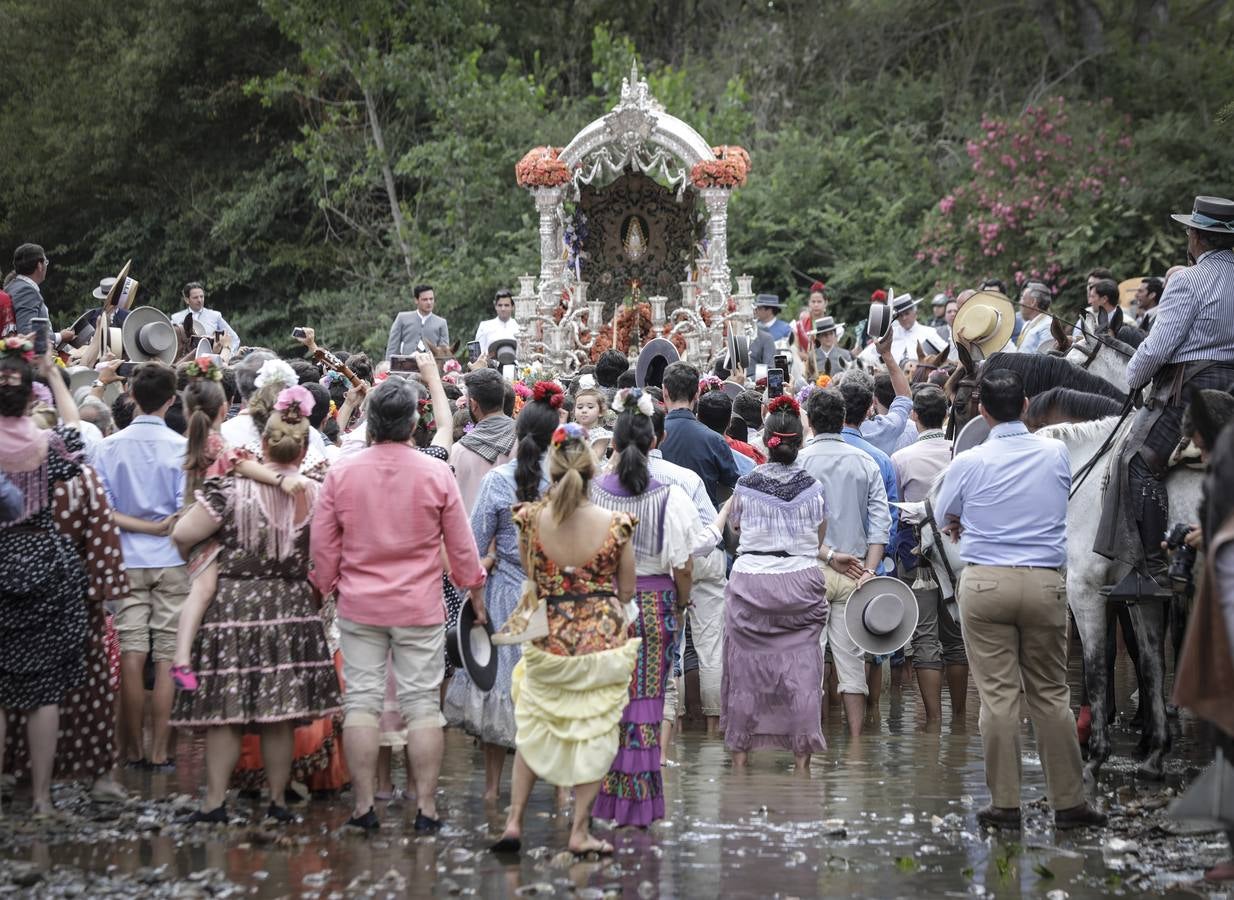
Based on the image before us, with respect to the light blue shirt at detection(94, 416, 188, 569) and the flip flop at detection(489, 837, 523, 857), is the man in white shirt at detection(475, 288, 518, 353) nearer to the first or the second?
the light blue shirt at detection(94, 416, 188, 569)

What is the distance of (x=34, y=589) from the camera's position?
748cm

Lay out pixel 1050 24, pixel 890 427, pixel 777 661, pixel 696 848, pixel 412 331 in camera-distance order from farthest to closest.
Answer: pixel 1050 24 → pixel 412 331 → pixel 890 427 → pixel 777 661 → pixel 696 848

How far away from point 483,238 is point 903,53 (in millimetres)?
8772

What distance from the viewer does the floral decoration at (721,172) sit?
841 inches

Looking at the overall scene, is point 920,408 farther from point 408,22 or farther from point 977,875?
point 408,22

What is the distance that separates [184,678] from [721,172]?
15.1 metres

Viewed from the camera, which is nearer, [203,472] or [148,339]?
[203,472]

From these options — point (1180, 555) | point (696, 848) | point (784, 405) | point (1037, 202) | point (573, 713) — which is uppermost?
point (1037, 202)

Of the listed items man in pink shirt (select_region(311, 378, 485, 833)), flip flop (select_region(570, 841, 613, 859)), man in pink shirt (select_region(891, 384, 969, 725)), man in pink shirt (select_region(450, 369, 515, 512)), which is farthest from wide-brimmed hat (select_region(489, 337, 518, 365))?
flip flop (select_region(570, 841, 613, 859))

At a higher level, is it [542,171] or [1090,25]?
[1090,25]

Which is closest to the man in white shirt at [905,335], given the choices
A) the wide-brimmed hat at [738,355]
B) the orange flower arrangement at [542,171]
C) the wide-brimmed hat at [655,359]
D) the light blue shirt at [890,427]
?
the wide-brimmed hat at [738,355]

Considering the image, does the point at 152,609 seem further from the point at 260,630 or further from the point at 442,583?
the point at 442,583

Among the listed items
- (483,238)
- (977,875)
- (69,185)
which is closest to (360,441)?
(977,875)

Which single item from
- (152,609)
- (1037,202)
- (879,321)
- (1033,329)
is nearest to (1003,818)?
(152,609)
